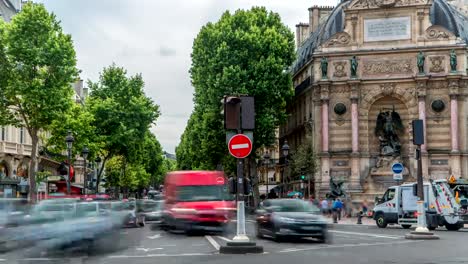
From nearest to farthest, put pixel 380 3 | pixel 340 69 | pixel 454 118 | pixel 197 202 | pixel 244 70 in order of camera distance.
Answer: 1. pixel 197 202
2. pixel 244 70
3. pixel 454 118
4. pixel 380 3
5. pixel 340 69

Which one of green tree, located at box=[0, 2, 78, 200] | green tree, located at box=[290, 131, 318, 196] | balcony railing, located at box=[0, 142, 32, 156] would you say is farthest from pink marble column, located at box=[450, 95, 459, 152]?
balcony railing, located at box=[0, 142, 32, 156]

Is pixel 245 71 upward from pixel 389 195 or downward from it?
upward

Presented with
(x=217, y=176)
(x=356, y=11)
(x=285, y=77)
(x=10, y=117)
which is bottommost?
(x=217, y=176)

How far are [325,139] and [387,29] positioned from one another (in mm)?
→ 10585

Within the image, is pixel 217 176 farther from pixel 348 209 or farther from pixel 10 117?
pixel 348 209

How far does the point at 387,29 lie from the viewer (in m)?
61.3

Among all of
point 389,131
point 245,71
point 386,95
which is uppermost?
point 245,71

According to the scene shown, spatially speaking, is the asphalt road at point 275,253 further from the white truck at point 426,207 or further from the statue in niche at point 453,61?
the statue in niche at point 453,61

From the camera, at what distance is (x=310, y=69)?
67.2m

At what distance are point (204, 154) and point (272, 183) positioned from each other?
3094 centimetres

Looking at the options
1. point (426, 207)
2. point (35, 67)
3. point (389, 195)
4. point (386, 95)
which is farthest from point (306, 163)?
point (35, 67)

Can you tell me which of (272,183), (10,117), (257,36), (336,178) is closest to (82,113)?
(10,117)

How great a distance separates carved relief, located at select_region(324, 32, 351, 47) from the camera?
204 feet

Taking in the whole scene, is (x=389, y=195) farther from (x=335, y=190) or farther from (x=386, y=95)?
(x=386, y=95)
